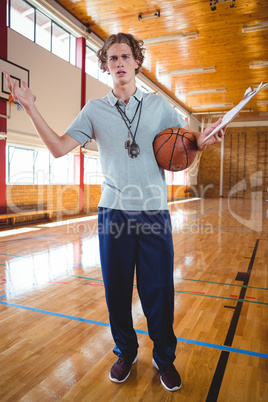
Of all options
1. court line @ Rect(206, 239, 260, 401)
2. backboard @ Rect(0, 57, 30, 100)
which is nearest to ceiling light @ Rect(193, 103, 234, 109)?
backboard @ Rect(0, 57, 30, 100)

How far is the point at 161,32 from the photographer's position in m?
8.86

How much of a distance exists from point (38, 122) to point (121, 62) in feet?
1.54

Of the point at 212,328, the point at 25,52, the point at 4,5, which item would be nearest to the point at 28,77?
the point at 25,52

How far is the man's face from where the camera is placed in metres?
1.51

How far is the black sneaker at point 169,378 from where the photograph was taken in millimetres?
1603

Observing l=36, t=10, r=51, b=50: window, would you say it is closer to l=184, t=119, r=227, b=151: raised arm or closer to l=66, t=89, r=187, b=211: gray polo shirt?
l=66, t=89, r=187, b=211: gray polo shirt

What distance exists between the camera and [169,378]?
1615mm

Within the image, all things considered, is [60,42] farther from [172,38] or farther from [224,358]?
[224,358]

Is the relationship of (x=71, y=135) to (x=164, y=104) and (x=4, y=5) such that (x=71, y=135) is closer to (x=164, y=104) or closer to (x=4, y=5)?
(x=164, y=104)

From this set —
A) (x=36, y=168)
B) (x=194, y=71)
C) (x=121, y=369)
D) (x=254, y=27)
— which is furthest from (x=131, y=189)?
(x=194, y=71)

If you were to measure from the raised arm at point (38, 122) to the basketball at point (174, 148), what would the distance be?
1.36 feet

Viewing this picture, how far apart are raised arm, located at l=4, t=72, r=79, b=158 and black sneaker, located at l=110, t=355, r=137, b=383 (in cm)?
110

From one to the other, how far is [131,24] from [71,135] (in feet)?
26.4

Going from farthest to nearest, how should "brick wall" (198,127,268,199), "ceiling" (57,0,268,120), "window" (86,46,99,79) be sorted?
"brick wall" (198,127,268,199) < "window" (86,46,99,79) < "ceiling" (57,0,268,120)
